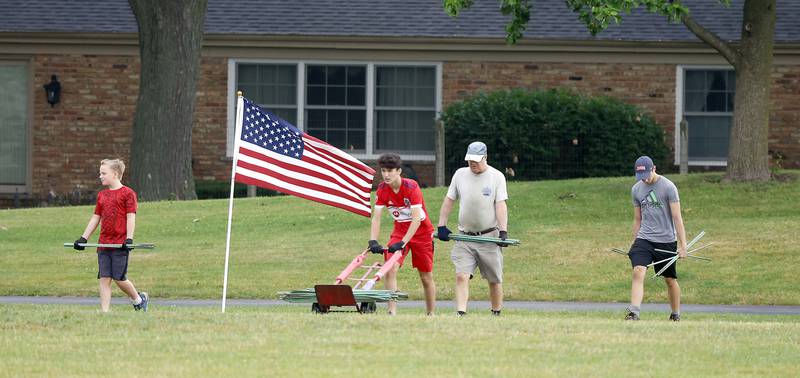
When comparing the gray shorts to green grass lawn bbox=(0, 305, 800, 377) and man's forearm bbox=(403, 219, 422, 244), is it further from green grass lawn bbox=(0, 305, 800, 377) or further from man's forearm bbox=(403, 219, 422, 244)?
green grass lawn bbox=(0, 305, 800, 377)

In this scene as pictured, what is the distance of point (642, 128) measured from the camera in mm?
26953

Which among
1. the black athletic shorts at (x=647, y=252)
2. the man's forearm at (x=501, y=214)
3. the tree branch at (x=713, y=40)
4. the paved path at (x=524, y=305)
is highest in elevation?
the tree branch at (x=713, y=40)

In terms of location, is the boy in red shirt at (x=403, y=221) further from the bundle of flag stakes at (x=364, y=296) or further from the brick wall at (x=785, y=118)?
the brick wall at (x=785, y=118)

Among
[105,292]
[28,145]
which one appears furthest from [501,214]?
[28,145]

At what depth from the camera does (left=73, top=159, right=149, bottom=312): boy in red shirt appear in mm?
12875

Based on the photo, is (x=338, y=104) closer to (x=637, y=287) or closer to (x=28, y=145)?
(x=28, y=145)

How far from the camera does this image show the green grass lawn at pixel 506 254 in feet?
55.4

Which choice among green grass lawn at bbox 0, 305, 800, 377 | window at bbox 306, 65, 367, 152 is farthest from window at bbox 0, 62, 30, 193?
green grass lawn at bbox 0, 305, 800, 377

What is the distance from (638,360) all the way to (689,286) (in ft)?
23.9

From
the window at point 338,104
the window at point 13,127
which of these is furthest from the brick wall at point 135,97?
the window at point 338,104

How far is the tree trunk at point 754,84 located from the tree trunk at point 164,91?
30.4 ft

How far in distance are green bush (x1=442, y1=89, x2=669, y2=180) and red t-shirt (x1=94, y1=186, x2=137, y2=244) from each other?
13.9 m

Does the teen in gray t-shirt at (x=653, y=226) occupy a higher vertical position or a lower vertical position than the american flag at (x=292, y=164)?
lower

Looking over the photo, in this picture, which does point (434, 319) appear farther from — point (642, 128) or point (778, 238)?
point (642, 128)
